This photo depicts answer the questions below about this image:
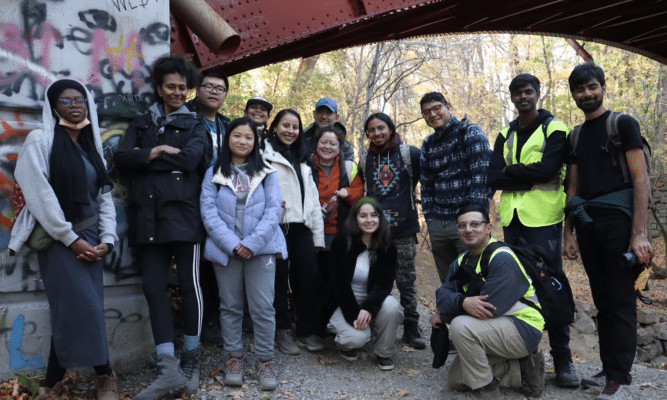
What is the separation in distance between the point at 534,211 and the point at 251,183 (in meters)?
2.31

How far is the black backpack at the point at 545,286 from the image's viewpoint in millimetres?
3850

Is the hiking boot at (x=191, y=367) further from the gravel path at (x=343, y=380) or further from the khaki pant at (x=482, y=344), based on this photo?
the khaki pant at (x=482, y=344)

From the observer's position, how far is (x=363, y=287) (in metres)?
4.71

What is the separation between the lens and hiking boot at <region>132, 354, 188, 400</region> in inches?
131

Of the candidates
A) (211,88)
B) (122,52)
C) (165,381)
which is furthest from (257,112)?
(165,381)

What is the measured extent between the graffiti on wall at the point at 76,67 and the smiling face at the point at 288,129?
1155 mm

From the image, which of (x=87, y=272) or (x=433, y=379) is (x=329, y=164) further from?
(x=87, y=272)

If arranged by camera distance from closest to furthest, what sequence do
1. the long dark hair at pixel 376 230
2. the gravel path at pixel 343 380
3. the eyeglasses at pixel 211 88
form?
1. the gravel path at pixel 343 380
2. the eyeglasses at pixel 211 88
3. the long dark hair at pixel 376 230

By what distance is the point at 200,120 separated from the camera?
14.0ft

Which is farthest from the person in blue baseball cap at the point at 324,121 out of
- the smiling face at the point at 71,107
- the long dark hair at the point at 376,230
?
the smiling face at the point at 71,107

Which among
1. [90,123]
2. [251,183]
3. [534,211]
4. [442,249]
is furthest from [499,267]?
[90,123]

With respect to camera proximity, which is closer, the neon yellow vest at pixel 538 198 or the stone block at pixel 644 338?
the neon yellow vest at pixel 538 198

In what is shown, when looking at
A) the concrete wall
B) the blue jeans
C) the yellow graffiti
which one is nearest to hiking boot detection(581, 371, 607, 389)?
the blue jeans

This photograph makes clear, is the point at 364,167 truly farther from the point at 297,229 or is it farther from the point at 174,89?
the point at 174,89
